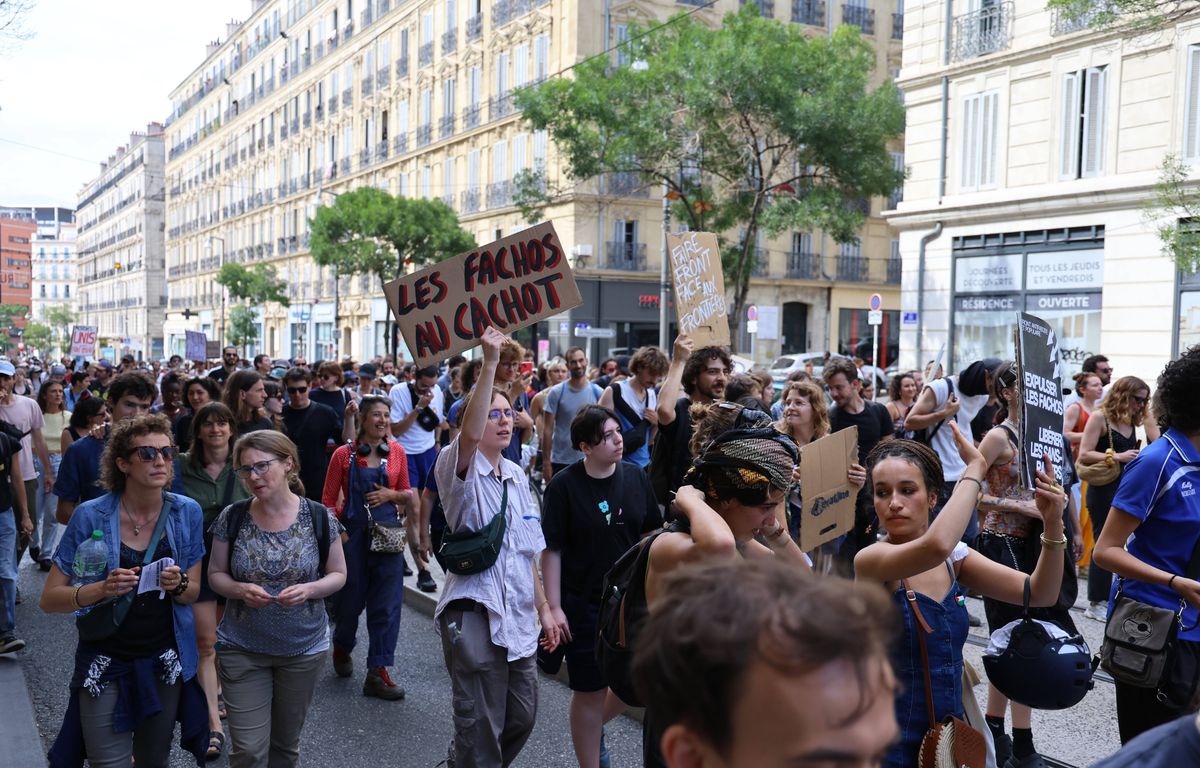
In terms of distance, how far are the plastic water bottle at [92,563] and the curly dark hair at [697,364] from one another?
3.33 metres

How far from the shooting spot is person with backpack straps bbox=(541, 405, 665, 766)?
4633 millimetres

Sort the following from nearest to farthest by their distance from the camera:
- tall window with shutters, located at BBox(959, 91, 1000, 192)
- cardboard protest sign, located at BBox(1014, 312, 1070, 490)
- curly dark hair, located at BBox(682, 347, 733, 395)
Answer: cardboard protest sign, located at BBox(1014, 312, 1070, 490) → curly dark hair, located at BBox(682, 347, 733, 395) → tall window with shutters, located at BBox(959, 91, 1000, 192)

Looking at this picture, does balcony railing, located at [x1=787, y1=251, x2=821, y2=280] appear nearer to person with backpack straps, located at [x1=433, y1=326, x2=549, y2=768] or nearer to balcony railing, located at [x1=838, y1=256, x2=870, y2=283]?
balcony railing, located at [x1=838, y1=256, x2=870, y2=283]

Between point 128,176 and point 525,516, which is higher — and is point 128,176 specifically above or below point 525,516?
above

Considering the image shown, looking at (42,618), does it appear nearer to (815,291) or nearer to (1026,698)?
(1026,698)

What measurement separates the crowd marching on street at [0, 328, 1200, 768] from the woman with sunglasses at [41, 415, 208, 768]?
10 mm

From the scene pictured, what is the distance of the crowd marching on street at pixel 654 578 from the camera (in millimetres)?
1289

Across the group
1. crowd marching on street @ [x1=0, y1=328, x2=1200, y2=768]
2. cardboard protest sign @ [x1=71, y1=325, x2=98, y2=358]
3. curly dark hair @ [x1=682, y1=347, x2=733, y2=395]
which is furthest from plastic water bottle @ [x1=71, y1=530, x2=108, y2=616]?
cardboard protest sign @ [x1=71, y1=325, x2=98, y2=358]

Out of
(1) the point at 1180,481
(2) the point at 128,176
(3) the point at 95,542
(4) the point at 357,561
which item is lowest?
(4) the point at 357,561

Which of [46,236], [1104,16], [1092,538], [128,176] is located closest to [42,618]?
[1092,538]

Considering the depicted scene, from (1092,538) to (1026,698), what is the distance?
656cm

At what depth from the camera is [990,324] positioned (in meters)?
22.6

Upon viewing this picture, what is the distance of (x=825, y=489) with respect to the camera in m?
4.77

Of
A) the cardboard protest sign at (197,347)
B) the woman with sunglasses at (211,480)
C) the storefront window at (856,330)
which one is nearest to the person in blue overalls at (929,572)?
the woman with sunglasses at (211,480)
